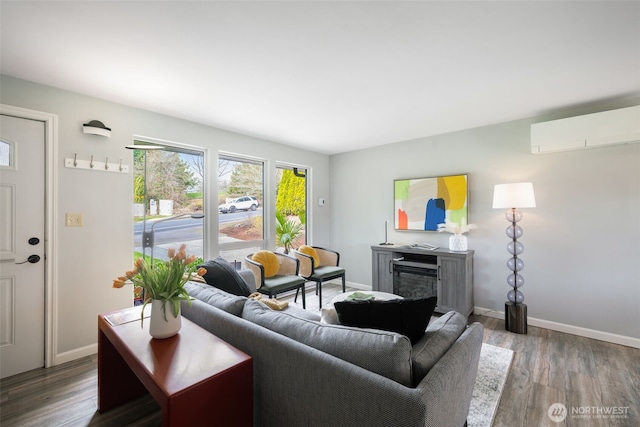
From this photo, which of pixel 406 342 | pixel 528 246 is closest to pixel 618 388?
pixel 528 246

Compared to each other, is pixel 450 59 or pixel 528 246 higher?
pixel 450 59

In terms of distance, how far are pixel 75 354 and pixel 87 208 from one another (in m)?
1.32

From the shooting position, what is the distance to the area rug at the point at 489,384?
5.69ft

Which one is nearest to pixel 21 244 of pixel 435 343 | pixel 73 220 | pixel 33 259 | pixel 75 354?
pixel 33 259

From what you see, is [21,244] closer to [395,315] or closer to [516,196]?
[395,315]

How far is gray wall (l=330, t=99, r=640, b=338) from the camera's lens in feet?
8.80

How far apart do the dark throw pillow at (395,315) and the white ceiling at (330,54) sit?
1.56 meters

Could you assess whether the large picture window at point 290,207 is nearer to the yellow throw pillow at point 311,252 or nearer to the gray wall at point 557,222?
the yellow throw pillow at point 311,252

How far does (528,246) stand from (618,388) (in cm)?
149

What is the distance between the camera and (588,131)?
2676mm

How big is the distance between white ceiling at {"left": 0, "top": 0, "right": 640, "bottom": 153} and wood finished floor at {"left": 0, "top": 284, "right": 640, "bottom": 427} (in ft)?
7.90

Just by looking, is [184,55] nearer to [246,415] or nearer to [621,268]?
[246,415]

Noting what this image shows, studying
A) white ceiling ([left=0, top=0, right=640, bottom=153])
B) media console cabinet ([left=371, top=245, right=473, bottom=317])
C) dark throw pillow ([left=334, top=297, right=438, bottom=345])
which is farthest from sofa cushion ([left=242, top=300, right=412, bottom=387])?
media console cabinet ([left=371, top=245, right=473, bottom=317])

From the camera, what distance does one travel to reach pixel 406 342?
43.3 inches
